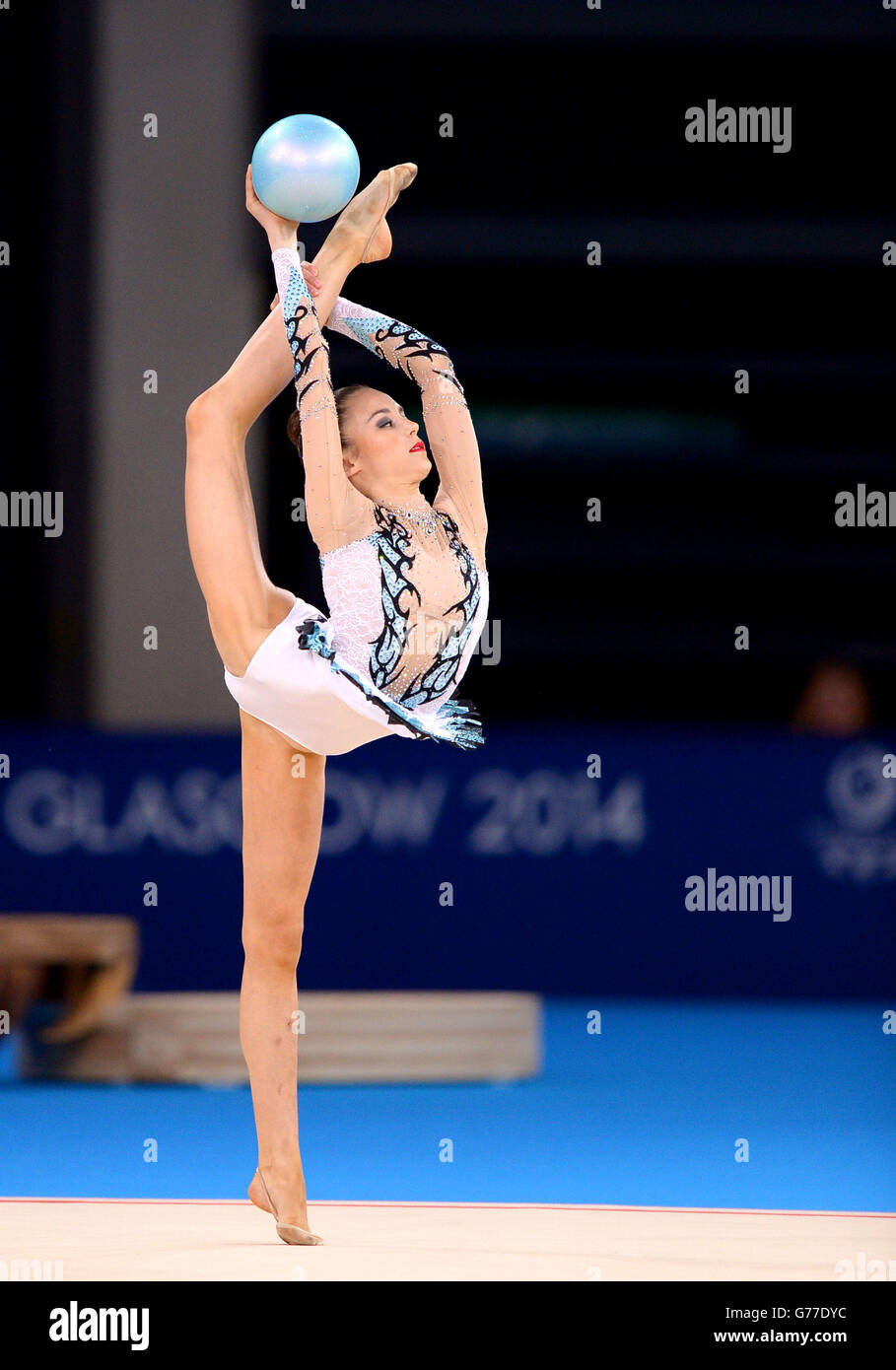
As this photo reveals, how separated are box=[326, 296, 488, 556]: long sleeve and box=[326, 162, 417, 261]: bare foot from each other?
12cm

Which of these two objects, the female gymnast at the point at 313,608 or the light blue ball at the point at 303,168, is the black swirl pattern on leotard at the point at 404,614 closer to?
the female gymnast at the point at 313,608

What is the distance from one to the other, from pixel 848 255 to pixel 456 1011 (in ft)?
16.2

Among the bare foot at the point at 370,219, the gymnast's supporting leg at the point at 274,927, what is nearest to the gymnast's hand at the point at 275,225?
the bare foot at the point at 370,219

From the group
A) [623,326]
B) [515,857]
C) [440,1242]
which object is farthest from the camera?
[623,326]

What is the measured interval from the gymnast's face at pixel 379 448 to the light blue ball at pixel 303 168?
1.19 ft

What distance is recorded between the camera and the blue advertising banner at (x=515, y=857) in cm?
689

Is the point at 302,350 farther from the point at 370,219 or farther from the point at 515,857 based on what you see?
the point at 515,857

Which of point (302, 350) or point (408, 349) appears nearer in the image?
point (302, 350)

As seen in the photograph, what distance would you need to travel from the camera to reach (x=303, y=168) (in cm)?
338

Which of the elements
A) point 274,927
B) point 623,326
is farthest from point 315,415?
point 623,326

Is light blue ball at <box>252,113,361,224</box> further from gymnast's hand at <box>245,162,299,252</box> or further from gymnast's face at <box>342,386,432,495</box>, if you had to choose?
gymnast's face at <box>342,386,432,495</box>

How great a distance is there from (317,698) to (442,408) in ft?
1.97

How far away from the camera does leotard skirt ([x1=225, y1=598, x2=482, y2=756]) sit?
3.39m

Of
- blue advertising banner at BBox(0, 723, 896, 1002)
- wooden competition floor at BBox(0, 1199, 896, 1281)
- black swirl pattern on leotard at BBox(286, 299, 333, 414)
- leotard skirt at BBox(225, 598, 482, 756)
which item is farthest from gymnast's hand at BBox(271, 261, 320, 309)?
blue advertising banner at BBox(0, 723, 896, 1002)
